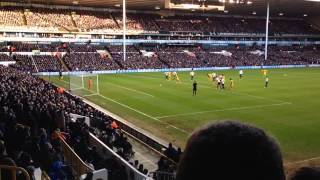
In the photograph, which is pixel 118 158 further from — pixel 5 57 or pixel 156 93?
pixel 5 57

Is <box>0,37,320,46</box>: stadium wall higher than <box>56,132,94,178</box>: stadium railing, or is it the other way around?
<box>0,37,320,46</box>: stadium wall

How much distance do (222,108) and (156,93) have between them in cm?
935

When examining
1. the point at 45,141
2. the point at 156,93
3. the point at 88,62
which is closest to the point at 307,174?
the point at 45,141

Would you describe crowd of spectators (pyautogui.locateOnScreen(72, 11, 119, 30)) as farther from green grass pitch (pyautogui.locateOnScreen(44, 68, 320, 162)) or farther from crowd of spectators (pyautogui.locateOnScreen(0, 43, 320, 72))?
green grass pitch (pyautogui.locateOnScreen(44, 68, 320, 162))

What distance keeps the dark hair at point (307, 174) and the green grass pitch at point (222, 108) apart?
1250 cm

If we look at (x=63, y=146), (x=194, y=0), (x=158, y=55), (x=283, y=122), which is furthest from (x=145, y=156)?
(x=158, y=55)

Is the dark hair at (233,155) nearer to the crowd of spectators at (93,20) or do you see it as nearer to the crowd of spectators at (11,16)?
the crowd of spectators at (11,16)

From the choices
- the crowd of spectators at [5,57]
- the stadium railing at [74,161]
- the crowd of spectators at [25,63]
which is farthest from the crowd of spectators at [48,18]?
the stadium railing at [74,161]

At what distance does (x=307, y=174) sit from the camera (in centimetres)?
191

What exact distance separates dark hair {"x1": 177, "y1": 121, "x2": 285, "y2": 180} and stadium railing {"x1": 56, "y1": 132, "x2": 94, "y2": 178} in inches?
327

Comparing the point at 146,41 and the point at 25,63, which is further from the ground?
the point at 146,41

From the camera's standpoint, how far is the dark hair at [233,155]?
1512mm

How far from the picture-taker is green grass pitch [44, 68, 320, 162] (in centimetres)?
2030

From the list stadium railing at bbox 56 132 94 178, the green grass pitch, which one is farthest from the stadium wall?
stadium railing at bbox 56 132 94 178
